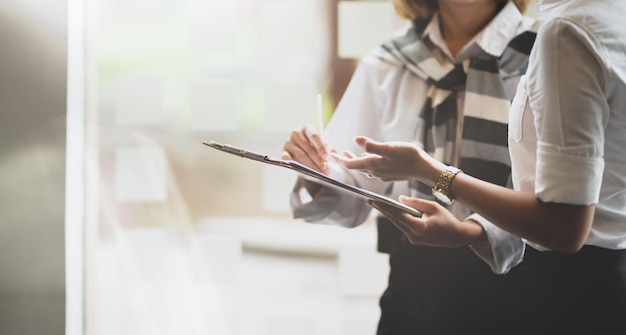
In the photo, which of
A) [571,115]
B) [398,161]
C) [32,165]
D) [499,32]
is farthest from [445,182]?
[32,165]

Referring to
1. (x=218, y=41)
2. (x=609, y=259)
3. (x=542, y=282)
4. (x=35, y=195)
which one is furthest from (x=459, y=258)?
(x=35, y=195)

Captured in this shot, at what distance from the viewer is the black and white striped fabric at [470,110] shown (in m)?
1.06

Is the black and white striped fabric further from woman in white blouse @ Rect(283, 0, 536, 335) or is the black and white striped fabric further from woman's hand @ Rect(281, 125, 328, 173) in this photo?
woman's hand @ Rect(281, 125, 328, 173)

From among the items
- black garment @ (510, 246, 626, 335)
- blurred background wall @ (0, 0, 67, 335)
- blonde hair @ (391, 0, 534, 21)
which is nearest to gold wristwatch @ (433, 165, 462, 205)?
black garment @ (510, 246, 626, 335)

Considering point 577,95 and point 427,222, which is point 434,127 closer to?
point 427,222

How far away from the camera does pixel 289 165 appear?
851 millimetres

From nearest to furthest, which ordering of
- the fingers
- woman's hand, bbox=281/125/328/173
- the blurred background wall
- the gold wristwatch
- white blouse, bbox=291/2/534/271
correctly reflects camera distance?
the gold wristwatch
the fingers
woman's hand, bbox=281/125/328/173
white blouse, bbox=291/2/534/271
the blurred background wall

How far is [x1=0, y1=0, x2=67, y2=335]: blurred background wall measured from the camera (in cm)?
130

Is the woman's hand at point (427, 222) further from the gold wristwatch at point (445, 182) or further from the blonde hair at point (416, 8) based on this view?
the blonde hair at point (416, 8)

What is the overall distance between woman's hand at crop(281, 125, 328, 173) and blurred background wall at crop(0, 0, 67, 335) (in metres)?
0.60

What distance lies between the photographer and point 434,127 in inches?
44.1

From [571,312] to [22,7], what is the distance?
1.26m

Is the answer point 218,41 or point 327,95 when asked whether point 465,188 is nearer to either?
point 327,95

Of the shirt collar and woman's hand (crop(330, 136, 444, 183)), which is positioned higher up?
the shirt collar
